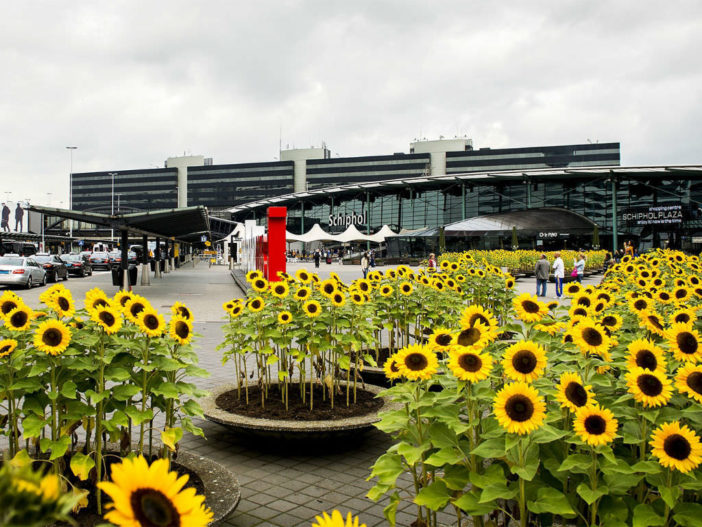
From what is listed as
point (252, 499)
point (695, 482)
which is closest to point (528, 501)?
point (695, 482)

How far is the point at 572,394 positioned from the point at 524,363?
23cm

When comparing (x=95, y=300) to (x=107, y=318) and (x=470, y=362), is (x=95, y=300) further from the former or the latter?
(x=470, y=362)

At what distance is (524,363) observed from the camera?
2463mm

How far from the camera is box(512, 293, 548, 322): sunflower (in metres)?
3.32

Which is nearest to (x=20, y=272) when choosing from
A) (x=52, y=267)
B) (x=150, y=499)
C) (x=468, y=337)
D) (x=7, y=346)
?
(x=52, y=267)

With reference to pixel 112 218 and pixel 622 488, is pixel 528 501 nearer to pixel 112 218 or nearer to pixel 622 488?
pixel 622 488

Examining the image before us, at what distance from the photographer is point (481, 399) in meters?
2.72

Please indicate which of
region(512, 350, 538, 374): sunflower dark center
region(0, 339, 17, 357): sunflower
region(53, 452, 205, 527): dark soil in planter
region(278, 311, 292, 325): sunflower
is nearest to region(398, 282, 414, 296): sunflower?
region(278, 311, 292, 325): sunflower

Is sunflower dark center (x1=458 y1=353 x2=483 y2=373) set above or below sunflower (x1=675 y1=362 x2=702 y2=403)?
above

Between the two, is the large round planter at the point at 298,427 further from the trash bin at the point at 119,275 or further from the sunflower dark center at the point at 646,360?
the trash bin at the point at 119,275

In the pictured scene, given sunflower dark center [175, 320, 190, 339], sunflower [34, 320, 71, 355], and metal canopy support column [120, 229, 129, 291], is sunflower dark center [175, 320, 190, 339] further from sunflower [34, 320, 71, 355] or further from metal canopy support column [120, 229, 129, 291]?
metal canopy support column [120, 229, 129, 291]

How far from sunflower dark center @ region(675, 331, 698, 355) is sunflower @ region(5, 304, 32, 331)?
10.8ft

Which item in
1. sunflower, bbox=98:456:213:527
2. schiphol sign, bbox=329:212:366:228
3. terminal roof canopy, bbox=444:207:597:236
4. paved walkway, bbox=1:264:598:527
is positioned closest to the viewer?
sunflower, bbox=98:456:213:527

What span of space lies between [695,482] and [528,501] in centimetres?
63
